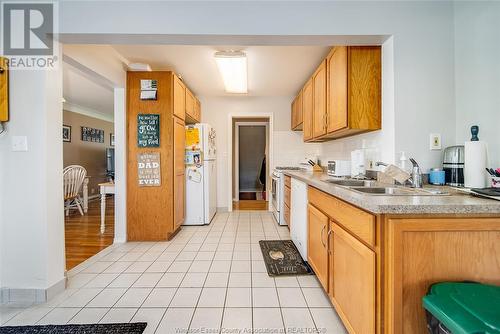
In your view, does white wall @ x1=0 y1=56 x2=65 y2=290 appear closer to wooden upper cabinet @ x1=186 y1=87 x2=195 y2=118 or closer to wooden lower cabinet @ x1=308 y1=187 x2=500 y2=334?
wooden upper cabinet @ x1=186 y1=87 x2=195 y2=118

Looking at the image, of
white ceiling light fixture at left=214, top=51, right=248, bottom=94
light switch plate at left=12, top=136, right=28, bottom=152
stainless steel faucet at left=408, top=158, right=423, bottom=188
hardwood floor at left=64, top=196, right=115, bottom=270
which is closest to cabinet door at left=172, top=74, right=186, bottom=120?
white ceiling light fixture at left=214, top=51, right=248, bottom=94

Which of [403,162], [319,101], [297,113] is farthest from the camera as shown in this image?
[297,113]

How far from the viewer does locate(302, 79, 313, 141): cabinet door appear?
321 cm

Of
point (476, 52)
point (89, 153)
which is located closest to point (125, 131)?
point (476, 52)

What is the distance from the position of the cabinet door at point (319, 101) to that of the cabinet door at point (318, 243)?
3.69 ft

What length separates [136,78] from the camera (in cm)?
299

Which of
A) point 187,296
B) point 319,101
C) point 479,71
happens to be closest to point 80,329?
point 187,296

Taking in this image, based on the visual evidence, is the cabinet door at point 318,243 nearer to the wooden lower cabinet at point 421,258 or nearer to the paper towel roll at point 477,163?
the wooden lower cabinet at point 421,258

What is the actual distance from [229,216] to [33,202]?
2.96 m

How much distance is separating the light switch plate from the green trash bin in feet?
8.48

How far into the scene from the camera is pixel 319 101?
2818 mm

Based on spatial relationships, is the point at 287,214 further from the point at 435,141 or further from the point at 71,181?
the point at 71,181

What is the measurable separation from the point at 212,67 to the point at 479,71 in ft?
8.98

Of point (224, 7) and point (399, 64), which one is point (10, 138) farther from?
point (399, 64)
